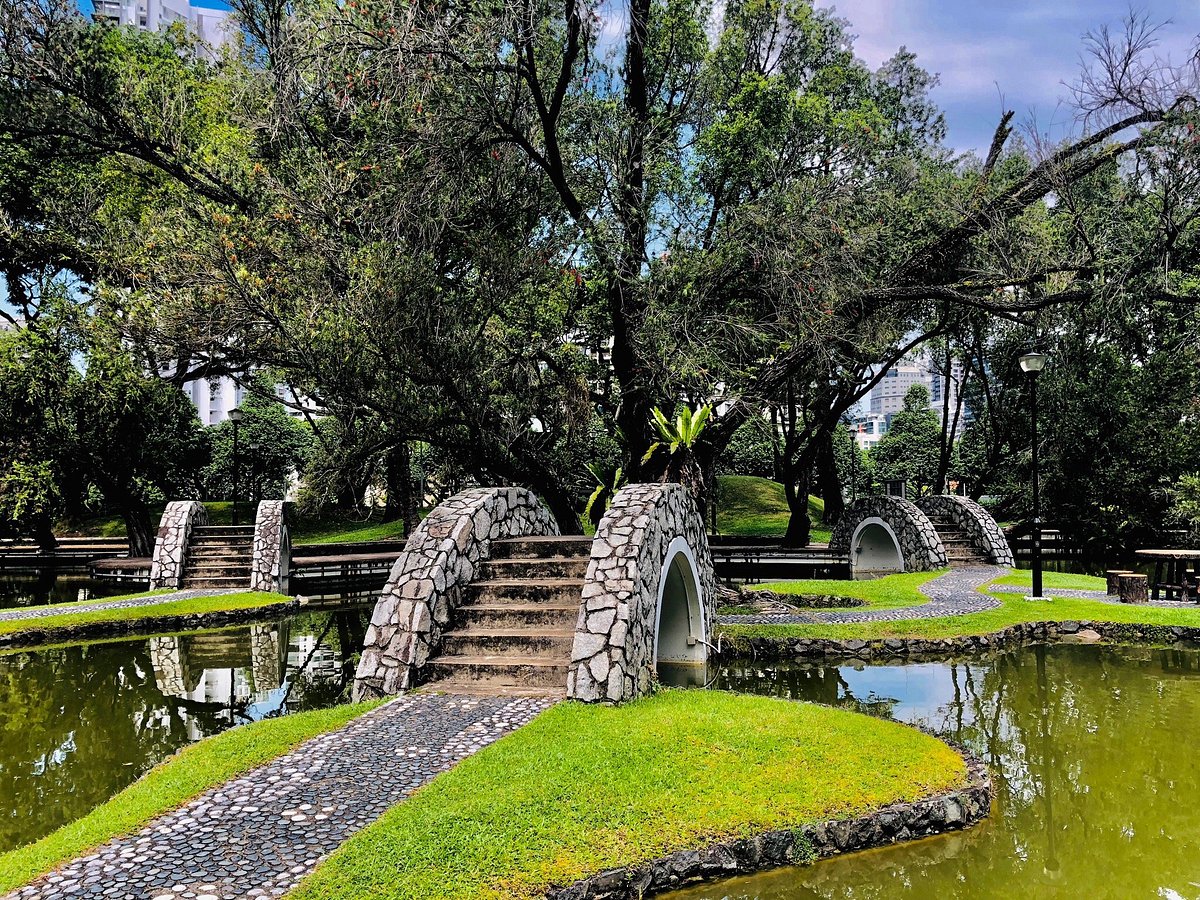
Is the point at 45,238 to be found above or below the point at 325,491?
above

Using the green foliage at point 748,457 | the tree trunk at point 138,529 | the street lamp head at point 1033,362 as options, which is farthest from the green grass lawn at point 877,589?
the green foliage at point 748,457

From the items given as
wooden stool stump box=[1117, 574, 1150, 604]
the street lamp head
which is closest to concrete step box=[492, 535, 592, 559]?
the street lamp head

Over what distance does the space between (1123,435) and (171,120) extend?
2407cm

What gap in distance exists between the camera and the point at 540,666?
24.1ft

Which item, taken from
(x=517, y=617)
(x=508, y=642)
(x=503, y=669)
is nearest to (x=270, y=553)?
(x=517, y=617)

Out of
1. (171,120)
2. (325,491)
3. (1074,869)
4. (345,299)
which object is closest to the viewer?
(1074,869)

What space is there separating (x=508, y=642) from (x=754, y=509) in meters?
25.8

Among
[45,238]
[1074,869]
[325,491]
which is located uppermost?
[45,238]

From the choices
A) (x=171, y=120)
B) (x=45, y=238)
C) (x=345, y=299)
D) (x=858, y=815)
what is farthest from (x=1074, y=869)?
(x=45, y=238)

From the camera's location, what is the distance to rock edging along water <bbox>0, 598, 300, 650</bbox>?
40.4 ft

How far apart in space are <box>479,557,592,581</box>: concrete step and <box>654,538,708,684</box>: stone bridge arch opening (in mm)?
1354

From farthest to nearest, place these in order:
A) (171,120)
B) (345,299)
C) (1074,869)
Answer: (171,120) → (345,299) → (1074,869)

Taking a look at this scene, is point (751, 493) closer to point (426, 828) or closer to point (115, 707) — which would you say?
point (115, 707)

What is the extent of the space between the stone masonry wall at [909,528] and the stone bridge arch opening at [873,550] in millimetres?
148
